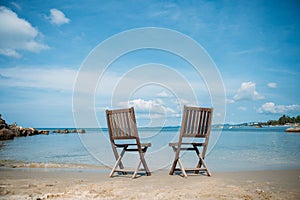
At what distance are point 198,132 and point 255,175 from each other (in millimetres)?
1762

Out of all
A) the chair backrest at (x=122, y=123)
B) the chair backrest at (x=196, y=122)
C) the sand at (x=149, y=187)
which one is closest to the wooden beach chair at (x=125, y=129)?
the chair backrest at (x=122, y=123)

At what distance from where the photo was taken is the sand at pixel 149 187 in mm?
4652

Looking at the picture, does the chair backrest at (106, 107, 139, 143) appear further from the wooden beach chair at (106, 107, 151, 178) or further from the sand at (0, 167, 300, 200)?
the sand at (0, 167, 300, 200)

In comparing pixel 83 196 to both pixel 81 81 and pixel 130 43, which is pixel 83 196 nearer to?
pixel 81 81

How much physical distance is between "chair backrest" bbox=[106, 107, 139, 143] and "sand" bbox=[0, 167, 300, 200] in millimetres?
1045

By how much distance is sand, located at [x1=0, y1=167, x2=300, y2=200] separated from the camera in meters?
4.65

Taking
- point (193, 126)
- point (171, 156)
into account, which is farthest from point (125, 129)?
point (171, 156)

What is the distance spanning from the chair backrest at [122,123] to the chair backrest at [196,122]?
1201 millimetres

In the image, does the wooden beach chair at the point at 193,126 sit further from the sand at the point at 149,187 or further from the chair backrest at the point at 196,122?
the sand at the point at 149,187

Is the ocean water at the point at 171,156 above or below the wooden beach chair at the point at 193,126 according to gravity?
below

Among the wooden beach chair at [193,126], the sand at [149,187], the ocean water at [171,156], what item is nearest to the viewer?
the sand at [149,187]

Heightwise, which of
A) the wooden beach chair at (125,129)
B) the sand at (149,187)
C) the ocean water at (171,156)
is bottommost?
the ocean water at (171,156)

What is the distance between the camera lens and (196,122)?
264 inches

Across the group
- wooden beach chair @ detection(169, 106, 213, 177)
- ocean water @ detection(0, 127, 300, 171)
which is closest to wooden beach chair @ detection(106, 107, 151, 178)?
wooden beach chair @ detection(169, 106, 213, 177)
